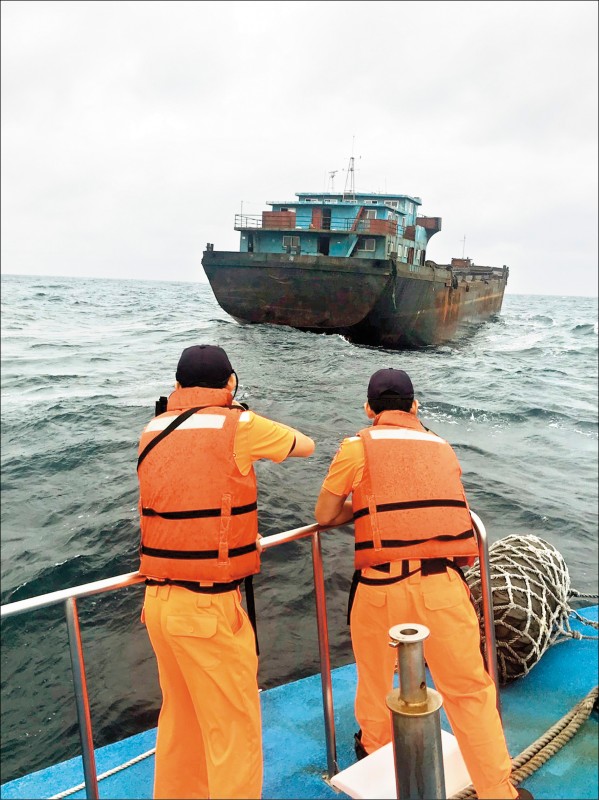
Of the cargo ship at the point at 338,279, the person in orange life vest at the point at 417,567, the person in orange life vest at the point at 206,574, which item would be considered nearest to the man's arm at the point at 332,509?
the person in orange life vest at the point at 417,567

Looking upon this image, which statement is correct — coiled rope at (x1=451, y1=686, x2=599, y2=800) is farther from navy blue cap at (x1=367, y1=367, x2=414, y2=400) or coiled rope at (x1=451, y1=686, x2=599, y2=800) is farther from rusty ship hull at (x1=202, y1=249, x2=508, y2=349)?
rusty ship hull at (x1=202, y1=249, x2=508, y2=349)

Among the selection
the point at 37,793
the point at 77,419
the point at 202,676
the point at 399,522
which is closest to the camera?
the point at 202,676

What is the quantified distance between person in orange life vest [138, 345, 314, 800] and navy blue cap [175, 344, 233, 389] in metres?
0.05

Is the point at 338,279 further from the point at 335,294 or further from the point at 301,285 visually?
the point at 301,285

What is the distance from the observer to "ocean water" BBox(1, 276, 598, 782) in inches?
195

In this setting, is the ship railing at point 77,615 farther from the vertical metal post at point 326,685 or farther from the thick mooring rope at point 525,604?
the thick mooring rope at point 525,604

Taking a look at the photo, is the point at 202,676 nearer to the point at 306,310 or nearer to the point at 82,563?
the point at 82,563

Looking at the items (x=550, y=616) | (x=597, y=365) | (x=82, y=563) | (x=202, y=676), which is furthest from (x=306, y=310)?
(x=202, y=676)

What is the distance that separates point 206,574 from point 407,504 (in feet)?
2.51

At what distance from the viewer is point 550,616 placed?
3189mm

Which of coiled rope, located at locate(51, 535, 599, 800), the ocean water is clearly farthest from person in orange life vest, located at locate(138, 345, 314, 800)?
the ocean water

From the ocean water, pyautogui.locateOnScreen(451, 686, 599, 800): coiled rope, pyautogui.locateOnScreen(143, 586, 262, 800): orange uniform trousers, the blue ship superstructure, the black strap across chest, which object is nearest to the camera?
pyautogui.locateOnScreen(143, 586, 262, 800): orange uniform trousers

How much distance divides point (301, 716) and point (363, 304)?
18041mm

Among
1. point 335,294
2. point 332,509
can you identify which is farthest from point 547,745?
point 335,294
